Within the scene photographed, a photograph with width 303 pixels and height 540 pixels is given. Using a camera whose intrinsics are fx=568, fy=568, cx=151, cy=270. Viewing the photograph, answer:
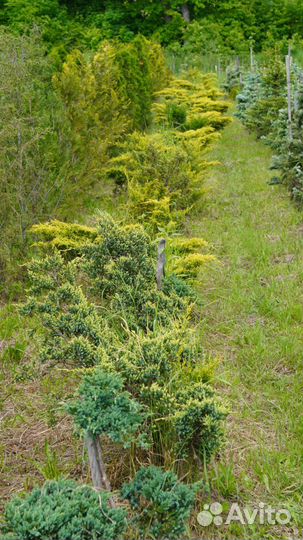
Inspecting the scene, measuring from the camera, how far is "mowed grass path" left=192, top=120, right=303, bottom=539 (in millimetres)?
2570

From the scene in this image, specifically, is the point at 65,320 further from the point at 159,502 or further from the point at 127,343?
the point at 159,502

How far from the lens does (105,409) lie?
2164 millimetres

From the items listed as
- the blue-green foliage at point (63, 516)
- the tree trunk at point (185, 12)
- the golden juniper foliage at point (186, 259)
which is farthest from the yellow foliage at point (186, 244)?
the tree trunk at point (185, 12)

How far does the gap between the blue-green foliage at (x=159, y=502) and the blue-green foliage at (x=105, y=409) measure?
0.17 m

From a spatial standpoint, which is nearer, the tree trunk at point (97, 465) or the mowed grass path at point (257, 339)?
the tree trunk at point (97, 465)

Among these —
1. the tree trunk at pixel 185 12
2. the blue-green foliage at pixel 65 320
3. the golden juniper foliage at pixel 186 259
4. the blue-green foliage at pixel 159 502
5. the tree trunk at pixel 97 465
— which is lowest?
the golden juniper foliage at pixel 186 259

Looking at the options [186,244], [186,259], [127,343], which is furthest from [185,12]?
[127,343]

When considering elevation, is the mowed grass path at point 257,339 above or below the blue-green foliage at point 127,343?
below

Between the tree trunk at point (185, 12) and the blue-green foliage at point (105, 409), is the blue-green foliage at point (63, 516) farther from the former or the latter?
the tree trunk at point (185, 12)

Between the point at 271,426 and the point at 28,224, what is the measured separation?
2888 millimetres

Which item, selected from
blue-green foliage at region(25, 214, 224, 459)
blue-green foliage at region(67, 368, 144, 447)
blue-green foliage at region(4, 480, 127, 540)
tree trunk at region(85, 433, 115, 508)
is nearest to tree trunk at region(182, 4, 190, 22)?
blue-green foliage at region(25, 214, 224, 459)

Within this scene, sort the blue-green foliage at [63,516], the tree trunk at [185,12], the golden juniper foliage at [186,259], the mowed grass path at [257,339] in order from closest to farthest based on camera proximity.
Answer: the blue-green foliage at [63,516], the mowed grass path at [257,339], the golden juniper foliage at [186,259], the tree trunk at [185,12]

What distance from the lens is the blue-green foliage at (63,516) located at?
1.83 metres

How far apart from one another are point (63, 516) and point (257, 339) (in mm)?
2251
